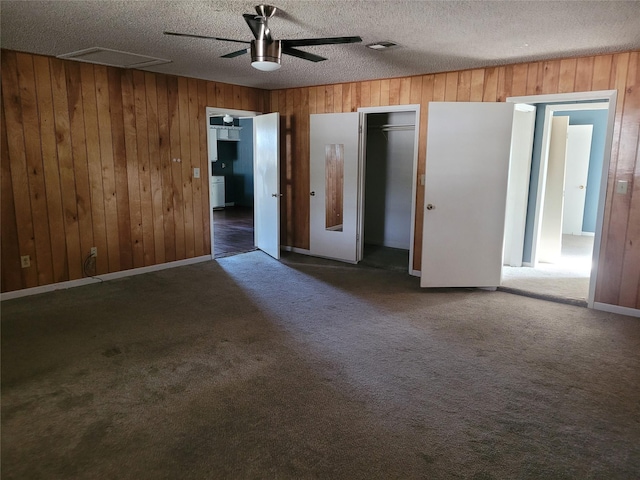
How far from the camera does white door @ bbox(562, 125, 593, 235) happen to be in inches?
297

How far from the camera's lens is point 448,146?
4609 millimetres

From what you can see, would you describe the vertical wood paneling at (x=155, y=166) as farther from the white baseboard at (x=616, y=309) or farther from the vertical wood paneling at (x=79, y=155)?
the white baseboard at (x=616, y=309)

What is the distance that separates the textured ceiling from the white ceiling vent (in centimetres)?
12

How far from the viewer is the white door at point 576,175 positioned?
753cm

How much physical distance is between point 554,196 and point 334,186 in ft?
9.90

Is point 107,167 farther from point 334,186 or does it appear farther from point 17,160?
point 334,186

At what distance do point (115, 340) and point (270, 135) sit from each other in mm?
3485

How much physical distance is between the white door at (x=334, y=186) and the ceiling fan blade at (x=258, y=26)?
2815mm

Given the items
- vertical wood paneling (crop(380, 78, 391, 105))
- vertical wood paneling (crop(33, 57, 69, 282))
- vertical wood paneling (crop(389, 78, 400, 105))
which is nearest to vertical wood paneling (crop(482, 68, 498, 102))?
vertical wood paneling (crop(389, 78, 400, 105))

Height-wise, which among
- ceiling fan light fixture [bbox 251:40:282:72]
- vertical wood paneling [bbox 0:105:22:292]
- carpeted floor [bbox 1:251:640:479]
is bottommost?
carpeted floor [bbox 1:251:640:479]

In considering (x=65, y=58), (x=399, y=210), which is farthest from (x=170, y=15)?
(x=399, y=210)

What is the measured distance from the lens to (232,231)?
8078mm

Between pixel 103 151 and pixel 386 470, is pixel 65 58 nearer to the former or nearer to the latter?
pixel 103 151

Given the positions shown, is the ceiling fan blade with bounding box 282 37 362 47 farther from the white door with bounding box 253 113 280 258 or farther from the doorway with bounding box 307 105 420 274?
the white door with bounding box 253 113 280 258
